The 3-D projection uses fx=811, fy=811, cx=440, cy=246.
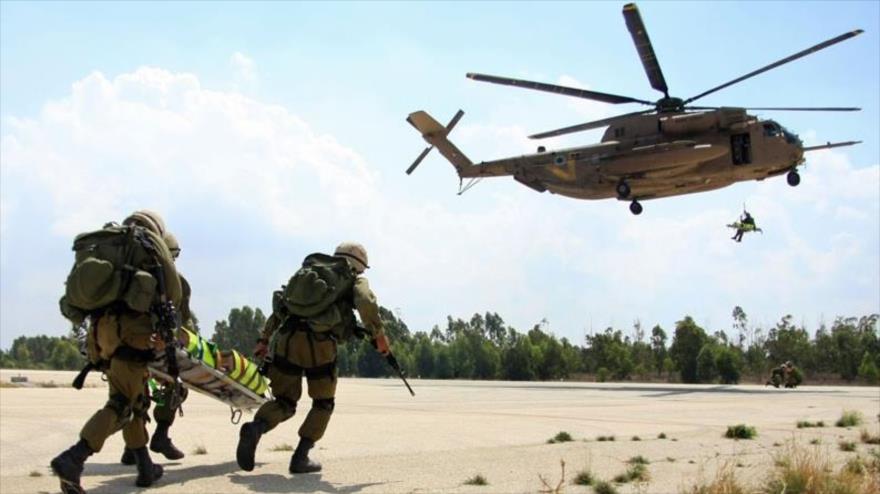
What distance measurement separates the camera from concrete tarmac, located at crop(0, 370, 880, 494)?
5.61 m

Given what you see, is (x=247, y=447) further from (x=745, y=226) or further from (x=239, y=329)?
(x=239, y=329)

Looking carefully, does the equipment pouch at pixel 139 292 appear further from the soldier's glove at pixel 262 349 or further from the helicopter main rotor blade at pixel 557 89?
the helicopter main rotor blade at pixel 557 89

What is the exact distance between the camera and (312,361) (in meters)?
6.46

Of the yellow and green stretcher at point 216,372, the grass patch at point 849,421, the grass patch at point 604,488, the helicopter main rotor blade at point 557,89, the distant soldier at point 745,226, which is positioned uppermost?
the helicopter main rotor blade at point 557,89

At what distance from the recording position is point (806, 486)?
15.5 feet

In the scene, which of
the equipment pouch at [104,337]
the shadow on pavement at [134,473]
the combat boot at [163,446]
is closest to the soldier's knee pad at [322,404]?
the shadow on pavement at [134,473]

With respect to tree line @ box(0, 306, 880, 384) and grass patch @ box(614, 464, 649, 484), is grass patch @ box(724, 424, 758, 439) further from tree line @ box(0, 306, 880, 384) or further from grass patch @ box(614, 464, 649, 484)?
tree line @ box(0, 306, 880, 384)

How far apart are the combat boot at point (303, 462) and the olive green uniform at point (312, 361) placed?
0.11 meters

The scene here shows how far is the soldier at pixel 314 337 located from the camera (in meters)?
6.29

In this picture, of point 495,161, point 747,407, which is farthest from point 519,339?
point 747,407

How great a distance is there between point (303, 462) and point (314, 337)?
962 millimetres

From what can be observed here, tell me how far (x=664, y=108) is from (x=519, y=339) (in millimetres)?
38253

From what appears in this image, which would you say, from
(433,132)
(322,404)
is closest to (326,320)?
(322,404)

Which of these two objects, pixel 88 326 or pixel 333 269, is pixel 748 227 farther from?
pixel 88 326
